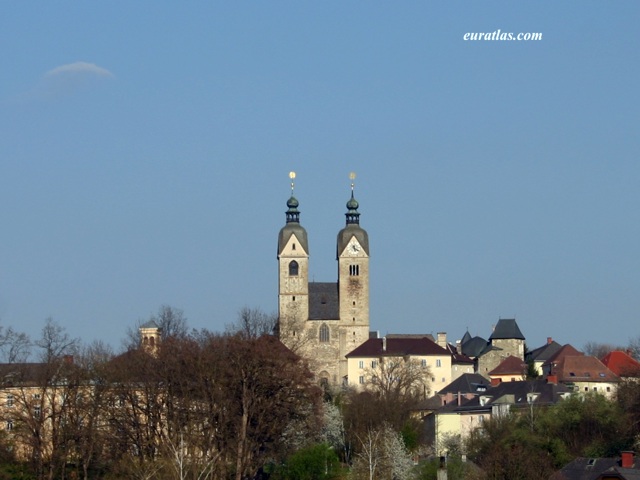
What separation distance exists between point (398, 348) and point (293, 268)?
9.47 meters

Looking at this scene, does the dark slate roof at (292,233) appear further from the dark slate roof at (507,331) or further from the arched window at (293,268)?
the dark slate roof at (507,331)

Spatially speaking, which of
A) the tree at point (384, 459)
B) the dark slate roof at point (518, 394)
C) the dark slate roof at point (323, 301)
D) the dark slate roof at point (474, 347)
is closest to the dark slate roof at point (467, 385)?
the dark slate roof at point (518, 394)

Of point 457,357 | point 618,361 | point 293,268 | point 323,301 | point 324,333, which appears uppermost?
point 293,268

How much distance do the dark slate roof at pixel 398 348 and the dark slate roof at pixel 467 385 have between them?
6.49 meters

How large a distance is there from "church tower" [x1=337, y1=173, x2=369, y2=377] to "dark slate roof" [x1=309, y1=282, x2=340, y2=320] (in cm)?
50

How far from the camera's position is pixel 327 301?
12925 centimetres

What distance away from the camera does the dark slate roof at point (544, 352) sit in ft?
441

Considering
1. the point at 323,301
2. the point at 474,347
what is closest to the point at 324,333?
the point at 323,301

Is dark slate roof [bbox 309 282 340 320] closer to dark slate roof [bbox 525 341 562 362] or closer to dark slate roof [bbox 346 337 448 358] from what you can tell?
dark slate roof [bbox 346 337 448 358]

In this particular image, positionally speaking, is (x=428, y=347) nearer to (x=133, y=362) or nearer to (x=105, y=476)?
(x=133, y=362)

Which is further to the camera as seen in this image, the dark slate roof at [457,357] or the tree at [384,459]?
the dark slate roof at [457,357]

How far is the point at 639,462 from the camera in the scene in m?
71.1

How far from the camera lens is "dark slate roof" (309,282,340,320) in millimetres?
128500

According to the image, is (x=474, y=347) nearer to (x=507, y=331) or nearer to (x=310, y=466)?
(x=507, y=331)
